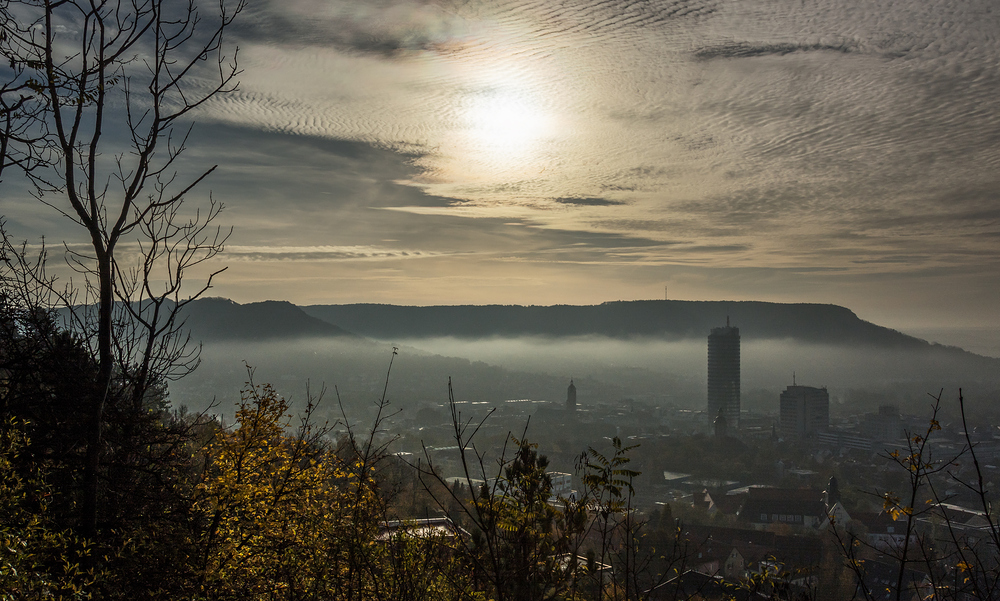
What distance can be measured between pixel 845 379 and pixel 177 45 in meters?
158

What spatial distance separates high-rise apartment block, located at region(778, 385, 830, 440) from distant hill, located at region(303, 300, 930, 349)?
225ft

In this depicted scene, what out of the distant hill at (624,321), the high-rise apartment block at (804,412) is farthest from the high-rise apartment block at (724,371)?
the distant hill at (624,321)

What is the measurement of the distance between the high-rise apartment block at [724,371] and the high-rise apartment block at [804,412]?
665 inches

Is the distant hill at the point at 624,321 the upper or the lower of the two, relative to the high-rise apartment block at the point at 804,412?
upper

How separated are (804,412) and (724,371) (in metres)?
23.7

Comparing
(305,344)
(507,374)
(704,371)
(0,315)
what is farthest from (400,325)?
(0,315)

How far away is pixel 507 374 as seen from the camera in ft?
419

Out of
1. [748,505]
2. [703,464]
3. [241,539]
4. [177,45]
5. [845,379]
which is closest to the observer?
[177,45]

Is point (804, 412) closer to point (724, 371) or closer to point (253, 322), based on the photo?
point (724, 371)

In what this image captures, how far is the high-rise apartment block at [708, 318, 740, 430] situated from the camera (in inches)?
3954

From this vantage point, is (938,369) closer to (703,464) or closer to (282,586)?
(703,464)

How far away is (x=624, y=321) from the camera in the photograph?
160875 millimetres

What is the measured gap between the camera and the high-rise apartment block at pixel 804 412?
79.3 m

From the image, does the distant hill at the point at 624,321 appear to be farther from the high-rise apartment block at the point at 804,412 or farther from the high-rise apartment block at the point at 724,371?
the high-rise apartment block at the point at 804,412
